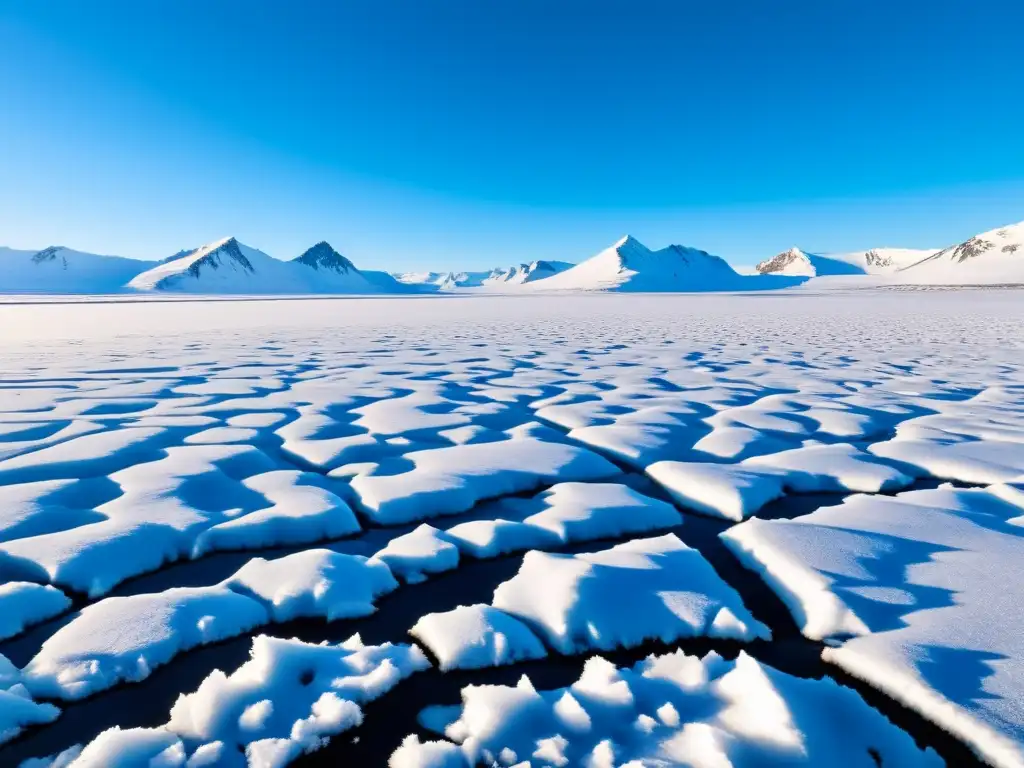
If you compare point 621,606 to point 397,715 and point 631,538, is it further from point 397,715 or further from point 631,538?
point 397,715

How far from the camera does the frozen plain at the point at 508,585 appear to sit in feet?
4.19

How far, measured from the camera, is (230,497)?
257 centimetres

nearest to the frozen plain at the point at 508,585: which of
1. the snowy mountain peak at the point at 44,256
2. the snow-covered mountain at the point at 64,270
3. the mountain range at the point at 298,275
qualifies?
the mountain range at the point at 298,275

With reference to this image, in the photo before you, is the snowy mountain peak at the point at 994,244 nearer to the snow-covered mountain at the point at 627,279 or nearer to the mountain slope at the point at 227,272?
the snow-covered mountain at the point at 627,279

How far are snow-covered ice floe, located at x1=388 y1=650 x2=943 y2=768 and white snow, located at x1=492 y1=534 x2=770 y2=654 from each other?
0.62 ft

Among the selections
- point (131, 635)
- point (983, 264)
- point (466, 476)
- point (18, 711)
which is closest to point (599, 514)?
point (466, 476)

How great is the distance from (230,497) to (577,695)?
1949 millimetres

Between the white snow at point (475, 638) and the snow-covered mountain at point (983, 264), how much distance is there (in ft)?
428

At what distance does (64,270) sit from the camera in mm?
115875

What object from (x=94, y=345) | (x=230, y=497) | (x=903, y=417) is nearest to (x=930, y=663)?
(x=230, y=497)

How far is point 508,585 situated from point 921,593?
138 cm

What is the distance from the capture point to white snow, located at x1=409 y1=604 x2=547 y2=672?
5.00 feet

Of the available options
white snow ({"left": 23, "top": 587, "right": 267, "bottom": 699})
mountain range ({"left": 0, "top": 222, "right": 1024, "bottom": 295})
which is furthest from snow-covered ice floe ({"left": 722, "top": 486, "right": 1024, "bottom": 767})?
mountain range ({"left": 0, "top": 222, "right": 1024, "bottom": 295})

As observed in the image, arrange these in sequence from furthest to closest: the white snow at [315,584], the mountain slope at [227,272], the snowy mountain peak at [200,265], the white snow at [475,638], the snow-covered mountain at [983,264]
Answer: the mountain slope at [227,272], the snowy mountain peak at [200,265], the snow-covered mountain at [983,264], the white snow at [315,584], the white snow at [475,638]
